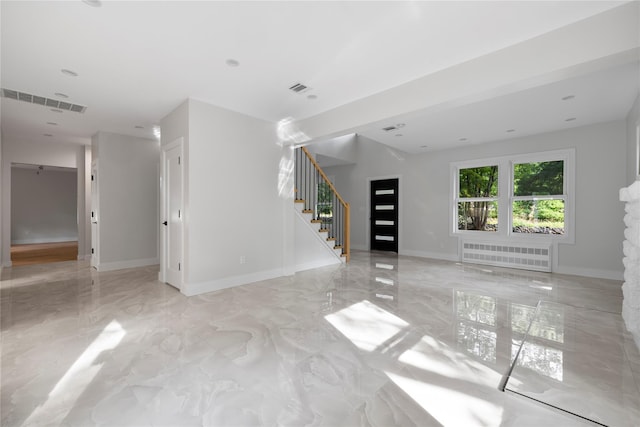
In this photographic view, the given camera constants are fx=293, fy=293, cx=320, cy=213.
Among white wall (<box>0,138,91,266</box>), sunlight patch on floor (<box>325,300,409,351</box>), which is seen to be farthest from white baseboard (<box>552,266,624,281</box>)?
white wall (<box>0,138,91,266</box>)

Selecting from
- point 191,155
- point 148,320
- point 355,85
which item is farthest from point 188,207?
point 355,85

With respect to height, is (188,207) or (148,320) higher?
(188,207)

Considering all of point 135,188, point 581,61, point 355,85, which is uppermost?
point 355,85

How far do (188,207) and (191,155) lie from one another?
0.72 meters

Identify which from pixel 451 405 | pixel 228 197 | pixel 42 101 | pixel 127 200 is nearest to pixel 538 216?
pixel 451 405

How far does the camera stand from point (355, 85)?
3543 mm

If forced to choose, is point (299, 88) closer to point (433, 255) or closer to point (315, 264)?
point (315, 264)

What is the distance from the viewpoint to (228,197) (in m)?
4.43

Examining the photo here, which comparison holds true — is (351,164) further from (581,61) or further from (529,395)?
(529,395)

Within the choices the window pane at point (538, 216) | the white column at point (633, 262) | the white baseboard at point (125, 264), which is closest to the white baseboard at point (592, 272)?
the window pane at point (538, 216)

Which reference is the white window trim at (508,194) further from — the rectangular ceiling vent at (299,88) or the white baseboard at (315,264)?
the rectangular ceiling vent at (299,88)

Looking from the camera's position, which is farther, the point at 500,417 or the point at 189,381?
the point at 189,381

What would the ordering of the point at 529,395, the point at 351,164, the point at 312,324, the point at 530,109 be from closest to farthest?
the point at 529,395, the point at 312,324, the point at 530,109, the point at 351,164

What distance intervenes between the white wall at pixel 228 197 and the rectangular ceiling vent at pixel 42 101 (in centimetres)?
118
